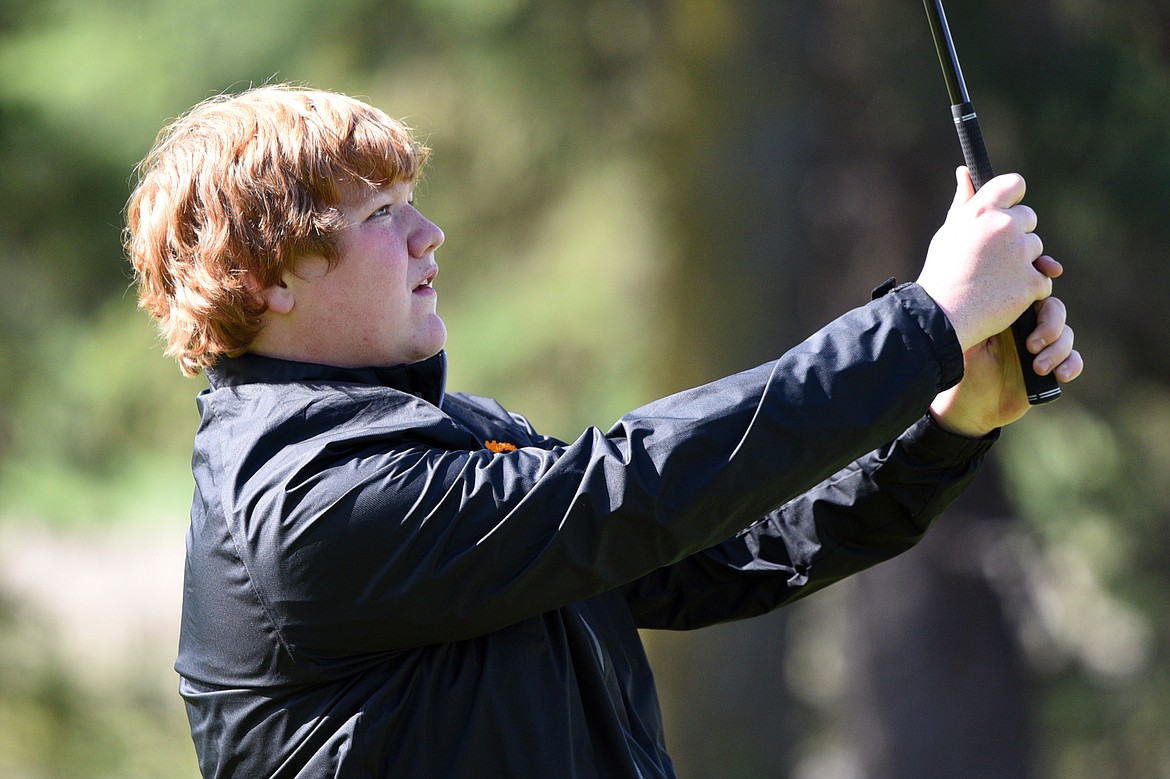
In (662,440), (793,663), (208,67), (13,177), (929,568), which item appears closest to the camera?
(662,440)

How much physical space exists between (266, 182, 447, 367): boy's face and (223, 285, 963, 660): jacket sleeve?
225 mm

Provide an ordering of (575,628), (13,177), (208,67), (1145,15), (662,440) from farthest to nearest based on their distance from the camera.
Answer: (1145,15), (208,67), (13,177), (575,628), (662,440)

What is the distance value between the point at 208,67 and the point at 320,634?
4876 millimetres

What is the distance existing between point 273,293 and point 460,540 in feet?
1.59

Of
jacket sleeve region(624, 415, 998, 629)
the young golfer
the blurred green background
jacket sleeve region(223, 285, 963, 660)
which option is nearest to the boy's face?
the young golfer

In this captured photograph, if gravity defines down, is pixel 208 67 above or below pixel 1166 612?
above

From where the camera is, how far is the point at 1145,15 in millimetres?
6605

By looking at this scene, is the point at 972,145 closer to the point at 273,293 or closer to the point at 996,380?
the point at 996,380

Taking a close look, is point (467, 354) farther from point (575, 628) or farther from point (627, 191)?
point (575, 628)

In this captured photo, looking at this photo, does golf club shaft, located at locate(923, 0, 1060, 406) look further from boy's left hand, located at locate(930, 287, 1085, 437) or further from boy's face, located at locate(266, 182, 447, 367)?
boy's face, located at locate(266, 182, 447, 367)

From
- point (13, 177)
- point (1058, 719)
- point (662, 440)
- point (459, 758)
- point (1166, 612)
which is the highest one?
point (13, 177)

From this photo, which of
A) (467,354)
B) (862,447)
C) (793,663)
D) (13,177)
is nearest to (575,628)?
(862,447)

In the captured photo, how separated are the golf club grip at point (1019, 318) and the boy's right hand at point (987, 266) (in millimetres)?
120

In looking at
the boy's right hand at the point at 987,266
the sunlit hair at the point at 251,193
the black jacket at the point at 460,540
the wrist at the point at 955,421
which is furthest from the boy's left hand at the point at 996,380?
the sunlit hair at the point at 251,193
